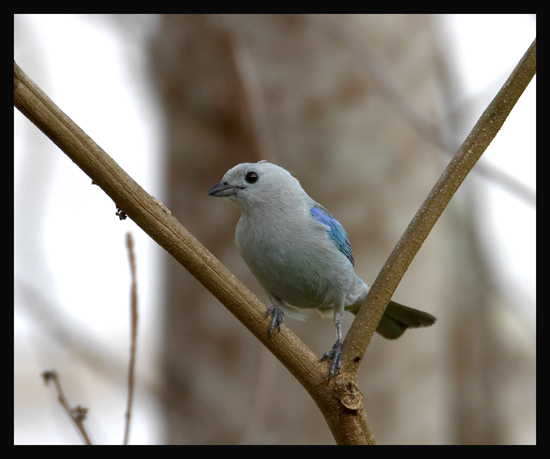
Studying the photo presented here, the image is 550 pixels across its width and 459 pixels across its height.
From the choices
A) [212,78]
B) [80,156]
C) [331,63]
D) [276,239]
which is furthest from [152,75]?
[80,156]

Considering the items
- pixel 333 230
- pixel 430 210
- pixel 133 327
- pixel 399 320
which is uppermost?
pixel 333 230

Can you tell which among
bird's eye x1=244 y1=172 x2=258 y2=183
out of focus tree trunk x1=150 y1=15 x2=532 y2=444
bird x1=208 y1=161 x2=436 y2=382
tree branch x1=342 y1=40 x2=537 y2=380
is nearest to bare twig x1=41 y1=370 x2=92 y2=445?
tree branch x1=342 y1=40 x2=537 y2=380

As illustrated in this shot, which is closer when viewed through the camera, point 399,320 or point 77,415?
point 77,415

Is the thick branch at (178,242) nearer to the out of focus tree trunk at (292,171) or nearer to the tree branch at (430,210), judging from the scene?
the tree branch at (430,210)

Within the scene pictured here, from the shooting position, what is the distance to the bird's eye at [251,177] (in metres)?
3.09

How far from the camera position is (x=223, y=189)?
2996 mm

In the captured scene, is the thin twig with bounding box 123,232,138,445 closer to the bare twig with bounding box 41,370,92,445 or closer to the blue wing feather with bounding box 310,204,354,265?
the bare twig with bounding box 41,370,92,445

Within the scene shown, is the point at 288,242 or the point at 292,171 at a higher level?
the point at 292,171

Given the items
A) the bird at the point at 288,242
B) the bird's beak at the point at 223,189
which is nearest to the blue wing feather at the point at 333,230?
the bird at the point at 288,242

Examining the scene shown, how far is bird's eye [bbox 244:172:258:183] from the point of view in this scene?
10.1 ft

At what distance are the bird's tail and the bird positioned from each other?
283 millimetres

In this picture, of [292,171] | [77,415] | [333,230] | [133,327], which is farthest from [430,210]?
[292,171]

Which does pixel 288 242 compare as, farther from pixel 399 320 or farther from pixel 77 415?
pixel 77 415

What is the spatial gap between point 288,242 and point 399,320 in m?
0.94
